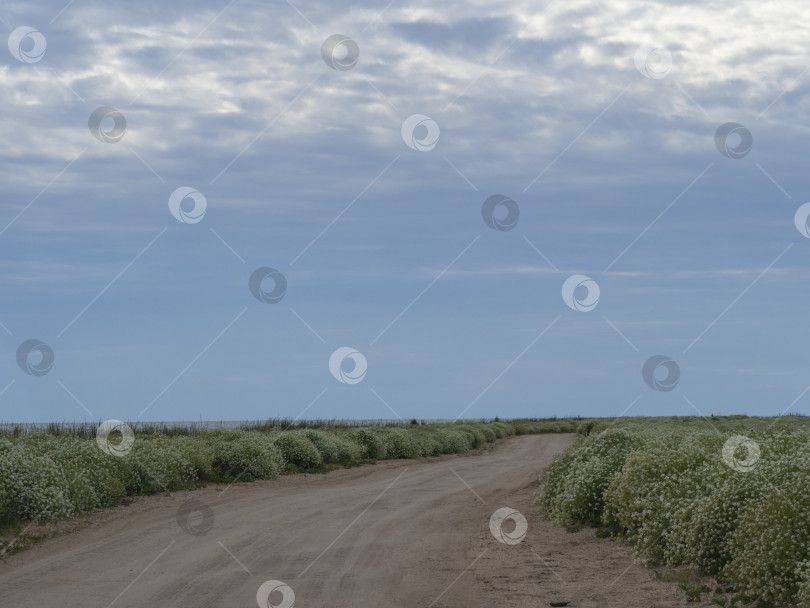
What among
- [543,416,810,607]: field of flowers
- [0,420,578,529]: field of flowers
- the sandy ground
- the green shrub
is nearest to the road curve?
the sandy ground

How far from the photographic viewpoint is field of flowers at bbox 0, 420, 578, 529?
16.3 m

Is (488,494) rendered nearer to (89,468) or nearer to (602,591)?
(89,468)

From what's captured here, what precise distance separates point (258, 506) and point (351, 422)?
46.6 m

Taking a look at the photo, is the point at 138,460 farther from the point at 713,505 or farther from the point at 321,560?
the point at 713,505

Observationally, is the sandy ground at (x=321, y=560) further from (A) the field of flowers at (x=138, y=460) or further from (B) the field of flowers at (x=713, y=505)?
(A) the field of flowers at (x=138, y=460)

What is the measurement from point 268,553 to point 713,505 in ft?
22.2

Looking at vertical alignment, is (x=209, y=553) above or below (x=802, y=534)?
below

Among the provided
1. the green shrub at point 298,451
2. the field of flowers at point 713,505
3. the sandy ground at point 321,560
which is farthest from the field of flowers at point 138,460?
the field of flowers at point 713,505

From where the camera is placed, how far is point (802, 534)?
8.89 metres

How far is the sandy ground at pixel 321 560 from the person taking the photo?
10320 mm

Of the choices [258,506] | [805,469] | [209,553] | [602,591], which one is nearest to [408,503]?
[258,506]

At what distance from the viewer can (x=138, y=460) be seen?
21.5m

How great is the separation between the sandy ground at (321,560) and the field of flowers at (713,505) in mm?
578

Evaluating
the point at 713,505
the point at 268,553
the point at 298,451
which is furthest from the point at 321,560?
the point at 298,451
